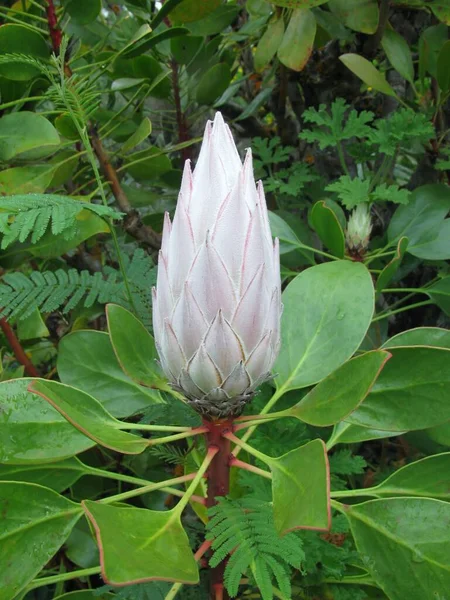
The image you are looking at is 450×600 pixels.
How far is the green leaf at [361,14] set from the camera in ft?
4.36

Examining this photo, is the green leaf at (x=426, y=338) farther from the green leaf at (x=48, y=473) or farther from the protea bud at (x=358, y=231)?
the green leaf at (x=48, y=473)

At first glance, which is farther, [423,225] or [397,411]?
[423,225]

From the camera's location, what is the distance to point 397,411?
83 centimetres

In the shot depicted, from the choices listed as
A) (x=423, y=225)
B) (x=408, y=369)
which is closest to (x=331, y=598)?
(x=408, y=369)

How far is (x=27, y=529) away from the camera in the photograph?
2.60ft

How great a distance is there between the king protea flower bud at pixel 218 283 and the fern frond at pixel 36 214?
0.45ft

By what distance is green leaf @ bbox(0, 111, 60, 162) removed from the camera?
1147mm

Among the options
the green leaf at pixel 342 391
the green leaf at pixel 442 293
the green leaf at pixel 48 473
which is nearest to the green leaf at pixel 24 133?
the green leaf at pixel 48 473

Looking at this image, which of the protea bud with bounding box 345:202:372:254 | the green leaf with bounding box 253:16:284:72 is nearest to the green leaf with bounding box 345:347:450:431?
the protea bud with bounding box 345:202:372:254

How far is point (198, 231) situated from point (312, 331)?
0.33 metres

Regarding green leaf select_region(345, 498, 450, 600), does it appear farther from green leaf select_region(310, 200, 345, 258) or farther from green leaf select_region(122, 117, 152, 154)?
green leaf select_region(122, 117, 152, 154)

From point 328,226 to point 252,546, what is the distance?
2.05ft

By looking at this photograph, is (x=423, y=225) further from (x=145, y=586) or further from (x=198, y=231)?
(x=145, y=586)

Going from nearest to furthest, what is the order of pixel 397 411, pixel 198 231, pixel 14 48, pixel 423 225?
pixel 198 231, pixel 397 411, pixel 14 48, pixel 423 225
